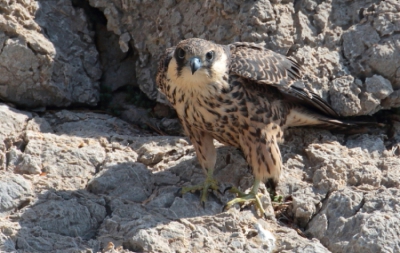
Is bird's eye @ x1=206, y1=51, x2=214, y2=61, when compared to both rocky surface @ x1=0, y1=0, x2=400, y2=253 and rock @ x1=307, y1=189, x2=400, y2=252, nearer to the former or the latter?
rocky surface @ x1=0, y1=0, x2=400, y2=253

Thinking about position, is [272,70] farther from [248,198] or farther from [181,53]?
[248,198]

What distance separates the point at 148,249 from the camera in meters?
4.71

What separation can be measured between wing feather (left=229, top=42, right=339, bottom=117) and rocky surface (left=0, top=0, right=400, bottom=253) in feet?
0.84

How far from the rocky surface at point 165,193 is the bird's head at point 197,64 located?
2.61 feet

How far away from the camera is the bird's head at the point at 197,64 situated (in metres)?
5.08

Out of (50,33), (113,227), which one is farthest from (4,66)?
(113,227)

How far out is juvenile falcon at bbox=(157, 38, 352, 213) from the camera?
204 inches

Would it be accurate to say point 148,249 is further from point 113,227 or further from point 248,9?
point 248,9

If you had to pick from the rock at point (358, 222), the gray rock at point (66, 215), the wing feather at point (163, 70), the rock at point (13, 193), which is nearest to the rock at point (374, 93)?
→ the rock at point (358, 222)

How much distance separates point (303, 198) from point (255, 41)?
1.39m

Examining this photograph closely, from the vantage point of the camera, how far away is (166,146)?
6.00 meters

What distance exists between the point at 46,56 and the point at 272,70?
1919mm

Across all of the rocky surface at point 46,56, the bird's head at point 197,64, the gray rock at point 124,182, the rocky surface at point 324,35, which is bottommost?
the gray rock at point 124,182

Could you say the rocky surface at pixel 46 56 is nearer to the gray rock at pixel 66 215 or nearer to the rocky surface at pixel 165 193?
the rocky surface at pixel 165 193
